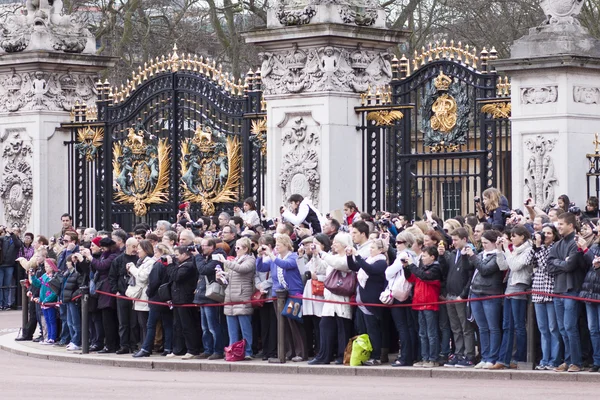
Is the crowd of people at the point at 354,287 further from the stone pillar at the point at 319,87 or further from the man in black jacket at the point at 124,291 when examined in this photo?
the stone pillar at the point at 319,87

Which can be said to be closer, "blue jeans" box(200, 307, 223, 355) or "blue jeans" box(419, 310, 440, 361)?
"blue jeans" box(419, 310, 440, 361)

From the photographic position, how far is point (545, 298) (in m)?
15.5

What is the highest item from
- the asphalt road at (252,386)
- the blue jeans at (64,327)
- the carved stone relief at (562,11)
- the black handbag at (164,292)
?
the carved stone relief at (562,11)

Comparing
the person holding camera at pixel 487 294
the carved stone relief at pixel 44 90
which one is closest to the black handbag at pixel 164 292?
the person holding camera at pixel 487 294

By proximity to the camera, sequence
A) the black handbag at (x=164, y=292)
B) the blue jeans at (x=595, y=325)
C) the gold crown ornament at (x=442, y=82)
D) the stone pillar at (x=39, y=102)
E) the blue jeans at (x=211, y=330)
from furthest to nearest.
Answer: the stone pillar at (x=39, y=102) < the gold crown ornament at (x=442, y=82) < the black handbag at (x=164, y=292) < the blue jeans at (x=211, y=330) < the blue jeans at (x=595, y=325)

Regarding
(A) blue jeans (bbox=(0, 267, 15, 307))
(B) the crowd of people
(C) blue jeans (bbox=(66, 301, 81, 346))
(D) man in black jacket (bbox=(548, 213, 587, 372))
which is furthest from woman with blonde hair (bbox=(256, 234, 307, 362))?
(A) blue jeans (bbox=(0, 267, 15, 307))

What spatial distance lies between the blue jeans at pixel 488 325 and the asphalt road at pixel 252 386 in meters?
0.59

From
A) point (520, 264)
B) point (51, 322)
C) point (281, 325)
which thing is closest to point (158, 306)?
point (281, 325)

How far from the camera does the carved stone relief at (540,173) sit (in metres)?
19.0

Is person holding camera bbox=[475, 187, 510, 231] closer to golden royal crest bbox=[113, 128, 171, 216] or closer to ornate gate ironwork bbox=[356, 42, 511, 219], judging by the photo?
ornate gate ironwork bbox=[356, 42, 511, 219]

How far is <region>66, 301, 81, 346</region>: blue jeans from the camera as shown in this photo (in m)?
19.4

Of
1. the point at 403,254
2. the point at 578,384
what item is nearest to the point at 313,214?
the point at 403,254

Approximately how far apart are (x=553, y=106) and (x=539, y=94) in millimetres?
278

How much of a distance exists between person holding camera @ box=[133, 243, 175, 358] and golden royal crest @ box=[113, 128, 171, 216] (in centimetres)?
673
